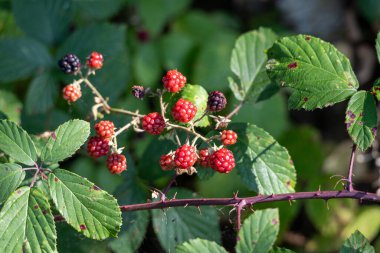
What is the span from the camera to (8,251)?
5.21ft

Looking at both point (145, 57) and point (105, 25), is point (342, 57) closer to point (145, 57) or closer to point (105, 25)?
point (105, 25)

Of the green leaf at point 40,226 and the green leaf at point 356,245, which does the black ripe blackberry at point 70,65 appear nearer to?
the green leaf at point 40,226

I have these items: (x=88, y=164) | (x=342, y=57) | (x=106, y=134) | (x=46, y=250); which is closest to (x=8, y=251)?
(x=46, y=250)

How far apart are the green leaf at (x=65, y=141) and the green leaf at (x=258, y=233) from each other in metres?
0.58

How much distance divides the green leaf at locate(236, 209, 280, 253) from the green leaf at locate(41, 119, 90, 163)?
578mm

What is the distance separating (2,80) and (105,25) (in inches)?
23.0

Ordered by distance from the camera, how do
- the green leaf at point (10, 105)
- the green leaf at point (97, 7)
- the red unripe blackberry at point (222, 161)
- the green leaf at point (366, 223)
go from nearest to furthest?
the red unripe blackberry at point (222, 161)
the green leaf at point (10, 105)
the green leaf at point (97, 7)
the green leaf at point (366, 223)

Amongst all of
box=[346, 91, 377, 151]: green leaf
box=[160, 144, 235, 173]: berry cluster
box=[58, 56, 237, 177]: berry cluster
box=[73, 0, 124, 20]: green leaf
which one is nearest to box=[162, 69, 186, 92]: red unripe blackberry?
box=[58, 56, 237, 177]: berry cluster

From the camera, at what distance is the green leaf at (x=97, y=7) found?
318cm

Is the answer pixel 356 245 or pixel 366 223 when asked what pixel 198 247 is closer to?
pixel 356 245

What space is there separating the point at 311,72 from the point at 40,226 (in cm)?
103

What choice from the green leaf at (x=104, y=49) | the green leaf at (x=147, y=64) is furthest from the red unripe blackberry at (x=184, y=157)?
the green leaf at (x=147, y=64)

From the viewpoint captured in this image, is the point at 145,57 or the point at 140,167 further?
the point at 145,57

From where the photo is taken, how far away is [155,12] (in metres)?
3.95
